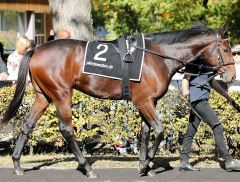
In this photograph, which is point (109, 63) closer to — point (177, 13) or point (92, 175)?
point (92, 175)

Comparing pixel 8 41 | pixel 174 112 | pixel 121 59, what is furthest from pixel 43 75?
pixel 8 41

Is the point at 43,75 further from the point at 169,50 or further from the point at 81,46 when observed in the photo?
the point at 169,50

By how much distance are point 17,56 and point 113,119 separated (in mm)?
2335

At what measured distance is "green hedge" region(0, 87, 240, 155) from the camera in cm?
930

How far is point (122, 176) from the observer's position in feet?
25.7

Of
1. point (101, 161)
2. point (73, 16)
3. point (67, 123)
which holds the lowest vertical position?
point (101, 161)

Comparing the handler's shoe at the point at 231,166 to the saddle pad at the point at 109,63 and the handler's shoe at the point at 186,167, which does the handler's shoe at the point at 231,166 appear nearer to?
the handler's shoe at the point at 186,167

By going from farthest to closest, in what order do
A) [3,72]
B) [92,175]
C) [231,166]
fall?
[3,72] → [231,166] → [92,175]

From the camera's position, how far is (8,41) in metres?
23.1

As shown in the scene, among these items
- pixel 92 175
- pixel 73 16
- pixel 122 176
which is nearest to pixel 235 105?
pixel 122 176

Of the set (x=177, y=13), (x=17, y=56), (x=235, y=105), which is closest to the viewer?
(x=235, y=105)

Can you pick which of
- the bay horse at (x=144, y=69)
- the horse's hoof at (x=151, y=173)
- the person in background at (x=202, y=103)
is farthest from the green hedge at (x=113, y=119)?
the horse's hoof at (x=151, y=173)

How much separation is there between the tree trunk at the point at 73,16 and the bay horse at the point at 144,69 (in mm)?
3623

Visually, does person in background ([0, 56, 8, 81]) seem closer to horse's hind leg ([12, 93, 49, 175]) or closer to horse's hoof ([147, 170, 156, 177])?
horse's hind leg ([12, 93, 49, 175])
